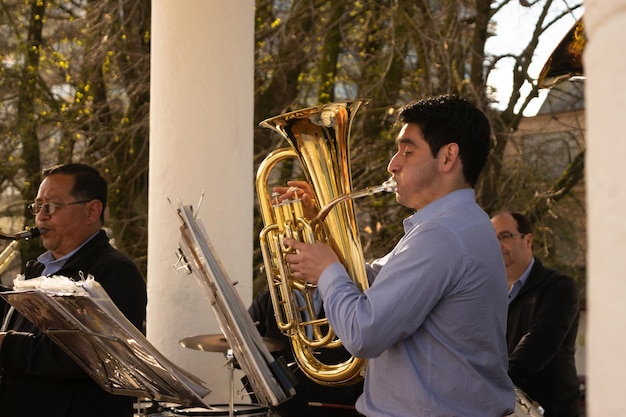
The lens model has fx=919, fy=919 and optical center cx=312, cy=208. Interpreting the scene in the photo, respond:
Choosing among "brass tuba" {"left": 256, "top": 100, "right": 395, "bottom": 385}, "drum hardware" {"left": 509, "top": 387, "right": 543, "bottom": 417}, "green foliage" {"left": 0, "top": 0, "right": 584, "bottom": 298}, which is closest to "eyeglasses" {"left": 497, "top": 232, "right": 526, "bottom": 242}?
"drum hardware" {"left": 509, "top": 387, "right": 543, "bottom": 417}

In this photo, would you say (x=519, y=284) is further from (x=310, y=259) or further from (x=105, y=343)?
(x=105, y=343)

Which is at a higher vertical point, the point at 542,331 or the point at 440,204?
the point at 440,204

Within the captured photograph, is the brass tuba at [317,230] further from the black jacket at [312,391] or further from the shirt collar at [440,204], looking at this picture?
the black jacket at [312,391]

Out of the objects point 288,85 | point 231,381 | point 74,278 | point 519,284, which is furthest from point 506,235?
point 288,85

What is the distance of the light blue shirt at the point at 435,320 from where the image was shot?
274 centimetres

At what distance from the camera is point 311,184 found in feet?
11.5

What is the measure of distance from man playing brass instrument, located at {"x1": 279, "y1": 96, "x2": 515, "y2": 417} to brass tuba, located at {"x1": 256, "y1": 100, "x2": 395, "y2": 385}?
0.25m

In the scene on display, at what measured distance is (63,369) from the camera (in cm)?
385

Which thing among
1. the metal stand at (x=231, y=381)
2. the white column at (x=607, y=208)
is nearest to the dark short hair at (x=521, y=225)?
the metal stand at (x=231, y=381)

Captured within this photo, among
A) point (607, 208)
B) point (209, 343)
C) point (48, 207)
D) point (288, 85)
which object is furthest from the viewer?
point (288, 85)

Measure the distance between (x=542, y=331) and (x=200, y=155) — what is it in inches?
84.8

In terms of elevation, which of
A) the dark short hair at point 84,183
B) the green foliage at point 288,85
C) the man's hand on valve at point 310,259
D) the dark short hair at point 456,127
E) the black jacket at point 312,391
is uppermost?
the green foliage at point 288,85

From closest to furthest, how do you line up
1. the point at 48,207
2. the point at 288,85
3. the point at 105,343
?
the point at 105,343, the point at 48,207, the point at 288,85

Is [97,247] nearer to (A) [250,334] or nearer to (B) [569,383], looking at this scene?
(A) [250,334]
